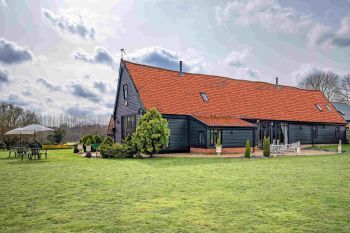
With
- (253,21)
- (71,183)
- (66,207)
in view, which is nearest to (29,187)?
(71,183)

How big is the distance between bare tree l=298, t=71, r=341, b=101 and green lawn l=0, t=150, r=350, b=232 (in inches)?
1955

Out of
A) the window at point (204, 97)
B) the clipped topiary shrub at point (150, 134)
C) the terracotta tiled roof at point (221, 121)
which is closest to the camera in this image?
the clipped topiary shrub at point (150, 134)

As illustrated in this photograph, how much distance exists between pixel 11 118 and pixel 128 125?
19157 mm

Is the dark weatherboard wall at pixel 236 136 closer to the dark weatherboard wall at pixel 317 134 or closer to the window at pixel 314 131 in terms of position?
the dark weatherboard wall at pixel 317 134

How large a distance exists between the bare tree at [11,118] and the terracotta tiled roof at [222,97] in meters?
18.7

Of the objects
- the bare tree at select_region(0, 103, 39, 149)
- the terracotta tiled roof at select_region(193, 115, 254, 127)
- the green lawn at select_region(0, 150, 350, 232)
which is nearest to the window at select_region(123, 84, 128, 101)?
the terracotta tiled roof at select_region(193, 115, 254, 127)

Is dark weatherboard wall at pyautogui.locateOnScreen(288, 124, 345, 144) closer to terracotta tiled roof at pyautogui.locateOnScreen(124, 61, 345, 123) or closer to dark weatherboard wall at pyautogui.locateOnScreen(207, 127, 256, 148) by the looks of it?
terracotta tiled roof at pyautogui.locateOnScreen(124, 61, 345, 123)

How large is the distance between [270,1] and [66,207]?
16697 millimetres

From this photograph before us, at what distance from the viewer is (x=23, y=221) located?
644 cm

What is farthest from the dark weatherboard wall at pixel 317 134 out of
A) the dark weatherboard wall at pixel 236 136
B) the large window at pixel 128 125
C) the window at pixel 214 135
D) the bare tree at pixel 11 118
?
the bare tree at pixel 11 118

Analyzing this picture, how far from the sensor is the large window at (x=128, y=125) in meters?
27.4

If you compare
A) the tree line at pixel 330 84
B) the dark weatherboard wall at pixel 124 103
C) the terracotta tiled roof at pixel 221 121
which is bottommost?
the terracotta tiled roof at pixel 221 121

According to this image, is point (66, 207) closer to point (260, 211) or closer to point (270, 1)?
point (260, 211)

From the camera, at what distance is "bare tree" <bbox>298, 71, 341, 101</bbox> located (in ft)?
187
